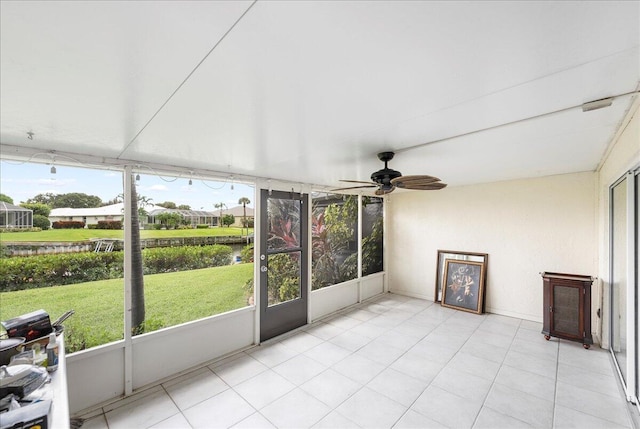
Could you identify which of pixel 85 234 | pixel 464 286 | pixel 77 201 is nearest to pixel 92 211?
pixel 77 201

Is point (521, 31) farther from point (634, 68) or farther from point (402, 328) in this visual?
point (402, 328)

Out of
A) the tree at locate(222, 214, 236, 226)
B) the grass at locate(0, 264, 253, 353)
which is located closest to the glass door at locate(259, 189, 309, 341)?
the grass at locate(0, 264, 253, 353)

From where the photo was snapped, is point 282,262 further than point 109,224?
Yes

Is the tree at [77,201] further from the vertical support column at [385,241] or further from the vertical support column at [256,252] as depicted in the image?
the vertical support column at [385,241]

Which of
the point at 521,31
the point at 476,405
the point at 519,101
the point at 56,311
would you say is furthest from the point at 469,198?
the point at 56,311

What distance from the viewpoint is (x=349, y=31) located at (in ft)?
2.80

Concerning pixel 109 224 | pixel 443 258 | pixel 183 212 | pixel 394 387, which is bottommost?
pixel 394 387

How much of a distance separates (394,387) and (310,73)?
2781mm

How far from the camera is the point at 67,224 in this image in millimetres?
2801

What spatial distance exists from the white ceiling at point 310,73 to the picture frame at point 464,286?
2.94m

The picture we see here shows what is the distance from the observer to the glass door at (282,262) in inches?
142

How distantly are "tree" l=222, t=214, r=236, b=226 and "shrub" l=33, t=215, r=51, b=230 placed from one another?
201 centimetres

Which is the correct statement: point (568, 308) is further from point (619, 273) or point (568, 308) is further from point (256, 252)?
point (256, 252)

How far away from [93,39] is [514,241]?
208 inches
